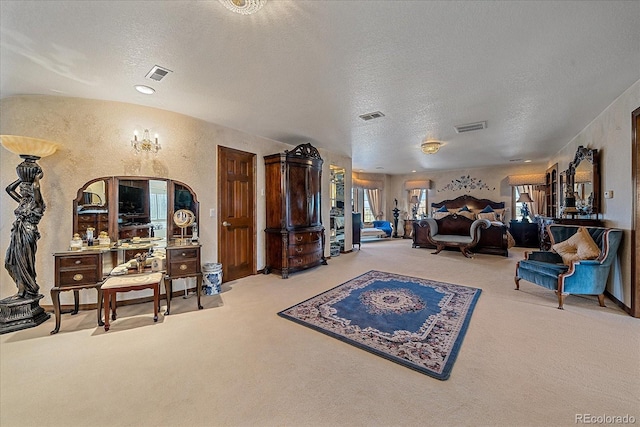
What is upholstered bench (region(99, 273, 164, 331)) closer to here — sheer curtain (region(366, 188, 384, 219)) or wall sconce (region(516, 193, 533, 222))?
sheer curtain (region(366, 188, 384, 219))

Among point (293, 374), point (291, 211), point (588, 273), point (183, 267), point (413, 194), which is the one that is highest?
point (413, 194)

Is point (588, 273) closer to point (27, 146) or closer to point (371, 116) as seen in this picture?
point (371, 116)

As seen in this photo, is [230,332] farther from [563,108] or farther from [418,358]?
[563,108]

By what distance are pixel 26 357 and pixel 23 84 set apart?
2612 millimetres

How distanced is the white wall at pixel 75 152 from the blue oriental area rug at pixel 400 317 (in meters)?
2.55

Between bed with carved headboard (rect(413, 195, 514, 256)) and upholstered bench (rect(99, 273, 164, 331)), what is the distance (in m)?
6.51

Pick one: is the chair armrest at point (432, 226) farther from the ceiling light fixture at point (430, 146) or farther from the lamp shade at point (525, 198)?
the lamp shade at point (525, 198)

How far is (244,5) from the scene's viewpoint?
1.58 metres

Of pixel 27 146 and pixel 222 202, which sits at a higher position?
pixel 27 146

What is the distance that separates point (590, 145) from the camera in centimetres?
394

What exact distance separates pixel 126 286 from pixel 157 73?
211 cm

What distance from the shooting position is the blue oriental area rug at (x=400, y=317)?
2.04 meters

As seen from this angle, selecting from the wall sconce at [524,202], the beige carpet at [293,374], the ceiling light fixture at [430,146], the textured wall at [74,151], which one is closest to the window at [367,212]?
the wall sconce at [524,202]

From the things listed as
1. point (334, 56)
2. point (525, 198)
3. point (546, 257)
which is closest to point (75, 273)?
point (334, 56)
